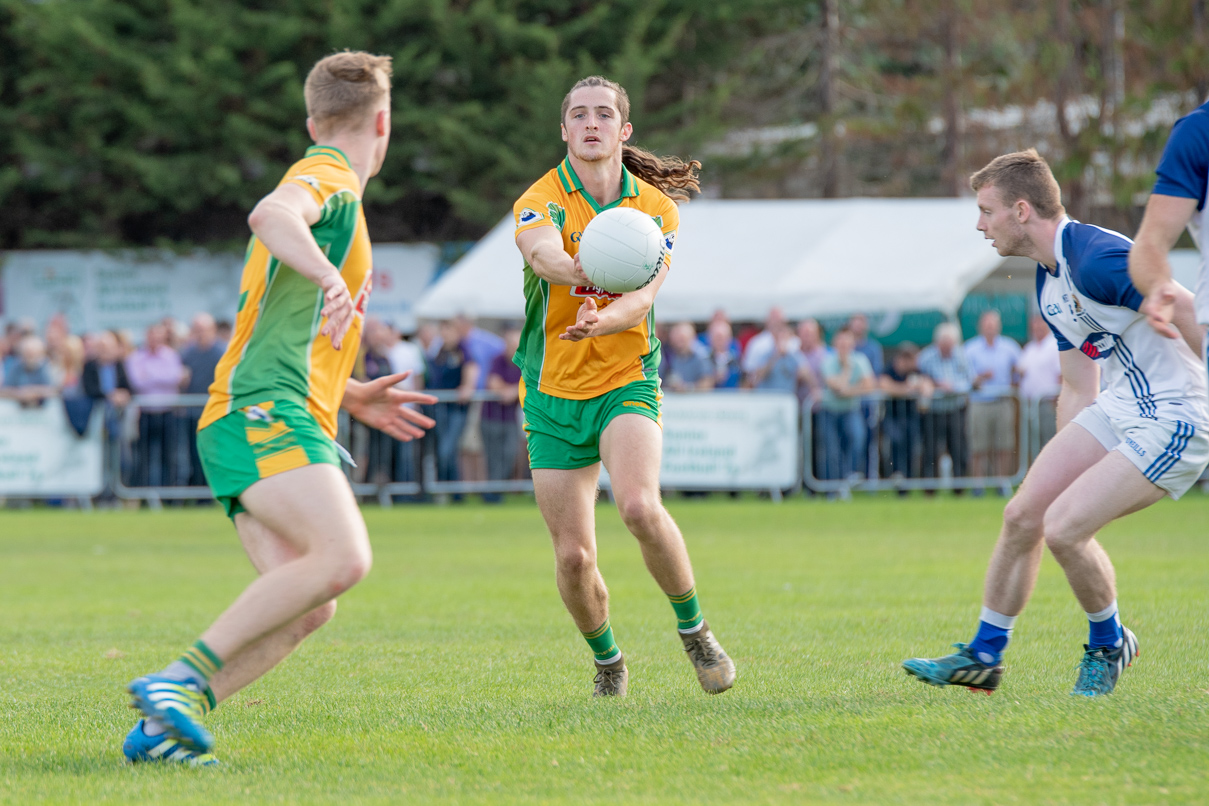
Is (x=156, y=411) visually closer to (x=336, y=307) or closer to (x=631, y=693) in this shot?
(x=631, y=693)

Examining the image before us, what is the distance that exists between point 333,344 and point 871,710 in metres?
2.48

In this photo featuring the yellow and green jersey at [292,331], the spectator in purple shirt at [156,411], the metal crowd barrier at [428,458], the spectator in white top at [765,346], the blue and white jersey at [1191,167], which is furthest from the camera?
the spectator in white top at [765,346]

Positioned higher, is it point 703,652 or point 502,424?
point 502,424

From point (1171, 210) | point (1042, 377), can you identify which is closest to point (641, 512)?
point (1171, 210)

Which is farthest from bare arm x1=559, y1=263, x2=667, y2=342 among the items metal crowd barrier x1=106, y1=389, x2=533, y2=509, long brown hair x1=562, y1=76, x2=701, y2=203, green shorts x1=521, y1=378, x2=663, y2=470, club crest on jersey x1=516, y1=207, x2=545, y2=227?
metal crowd barrier x1=106, y1=389, x2=533, y2=509

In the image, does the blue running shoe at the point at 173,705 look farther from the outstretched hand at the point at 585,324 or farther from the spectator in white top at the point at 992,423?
the spectator in white top at the point at 992,423

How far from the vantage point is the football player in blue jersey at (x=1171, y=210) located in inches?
188

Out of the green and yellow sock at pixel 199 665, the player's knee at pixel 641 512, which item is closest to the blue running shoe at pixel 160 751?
the green and yellow sock at pixel 199 665

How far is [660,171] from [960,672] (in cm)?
248

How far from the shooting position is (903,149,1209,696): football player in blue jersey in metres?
5.62

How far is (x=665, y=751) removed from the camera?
5.06 m

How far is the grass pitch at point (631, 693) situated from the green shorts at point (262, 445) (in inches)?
37.6

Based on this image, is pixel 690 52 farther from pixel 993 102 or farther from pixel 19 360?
pixel 19 360

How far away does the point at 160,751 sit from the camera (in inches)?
192
